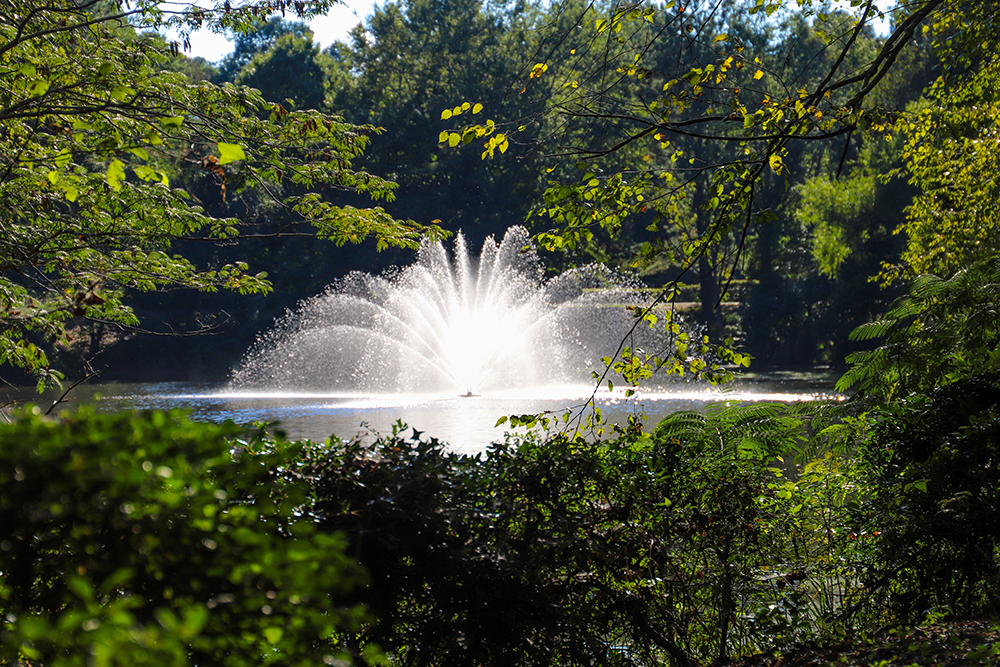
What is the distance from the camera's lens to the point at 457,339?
2555 centimetres

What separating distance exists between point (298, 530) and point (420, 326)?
83.0 feet

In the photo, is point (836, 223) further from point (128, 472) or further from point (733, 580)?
point (128, 472)

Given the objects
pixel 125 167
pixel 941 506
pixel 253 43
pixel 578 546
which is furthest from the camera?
pixel 253 43

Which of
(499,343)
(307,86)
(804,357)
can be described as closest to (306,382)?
(499,343)

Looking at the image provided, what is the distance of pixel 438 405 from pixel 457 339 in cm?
604

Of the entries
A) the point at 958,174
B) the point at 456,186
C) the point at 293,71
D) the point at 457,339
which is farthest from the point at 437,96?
the point at 958,174

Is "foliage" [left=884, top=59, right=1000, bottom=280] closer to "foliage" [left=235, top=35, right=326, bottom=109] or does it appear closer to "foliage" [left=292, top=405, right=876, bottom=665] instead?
"foliage" [left=292, top=405, right=876, bottom=665]

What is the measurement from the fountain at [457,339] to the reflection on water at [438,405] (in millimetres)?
1598

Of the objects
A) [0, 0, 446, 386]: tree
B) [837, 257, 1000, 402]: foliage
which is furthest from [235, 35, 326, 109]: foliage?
[837, 257, 1000, 402]: foliage

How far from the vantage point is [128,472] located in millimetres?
1451

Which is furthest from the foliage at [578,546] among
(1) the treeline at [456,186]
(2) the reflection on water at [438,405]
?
(1) the treeline at [456,186]

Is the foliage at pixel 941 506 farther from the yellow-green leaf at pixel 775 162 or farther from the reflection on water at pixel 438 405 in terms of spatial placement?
the reflection on water at pixel 438 405

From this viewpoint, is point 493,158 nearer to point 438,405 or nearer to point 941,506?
point 438,405

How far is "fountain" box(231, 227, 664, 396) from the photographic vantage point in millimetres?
24844
